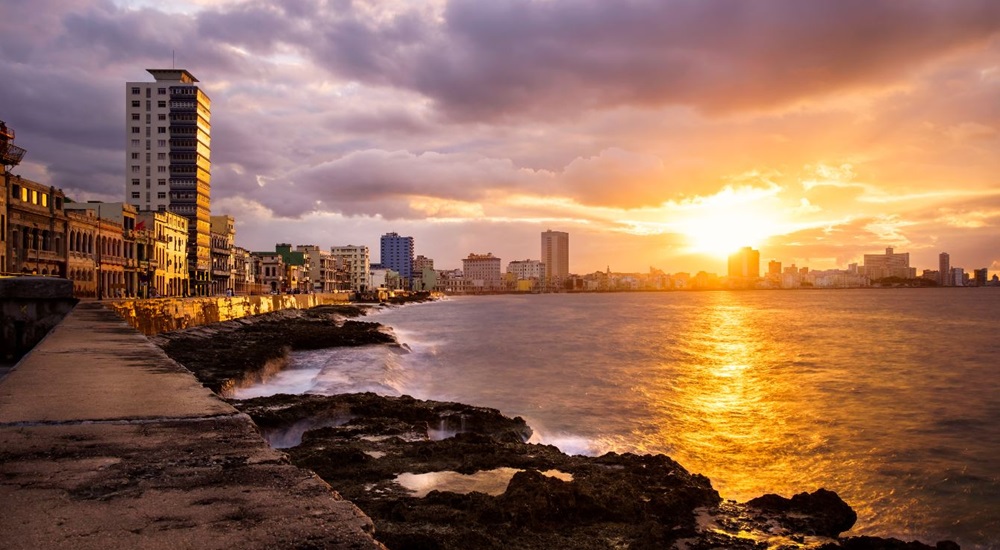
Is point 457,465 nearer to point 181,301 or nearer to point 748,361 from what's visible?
point 181,301

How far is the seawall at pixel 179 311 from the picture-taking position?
103 feet

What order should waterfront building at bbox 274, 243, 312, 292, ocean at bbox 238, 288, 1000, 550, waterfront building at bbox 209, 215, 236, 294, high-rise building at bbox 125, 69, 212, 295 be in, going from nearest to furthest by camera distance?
ocean at bbox 238, 288, 1000, 550
waterfront building at bbox 209, 215, 236, 294
high-rise building at bbox 125, 69, 212, 295
waterfront building at bbox 274, 243, 312, 292

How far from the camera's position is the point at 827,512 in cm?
1054

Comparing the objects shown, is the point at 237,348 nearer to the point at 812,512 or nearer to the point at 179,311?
the point at 179,311

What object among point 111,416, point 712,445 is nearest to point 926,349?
point 712,445

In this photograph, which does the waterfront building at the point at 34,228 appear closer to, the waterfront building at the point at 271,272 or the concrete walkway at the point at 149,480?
the concrete walkway at the point at 149,480

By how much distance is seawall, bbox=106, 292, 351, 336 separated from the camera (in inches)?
1232

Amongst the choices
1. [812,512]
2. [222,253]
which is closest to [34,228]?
[812,512]

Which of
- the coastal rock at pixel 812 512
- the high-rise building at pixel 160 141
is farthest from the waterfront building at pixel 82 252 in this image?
the high-rise building at pixel 160 141

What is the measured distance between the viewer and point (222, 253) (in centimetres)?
12181

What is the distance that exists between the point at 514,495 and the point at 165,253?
8931 centimetres

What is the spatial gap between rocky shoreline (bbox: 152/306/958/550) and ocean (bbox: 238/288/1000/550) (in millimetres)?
2500

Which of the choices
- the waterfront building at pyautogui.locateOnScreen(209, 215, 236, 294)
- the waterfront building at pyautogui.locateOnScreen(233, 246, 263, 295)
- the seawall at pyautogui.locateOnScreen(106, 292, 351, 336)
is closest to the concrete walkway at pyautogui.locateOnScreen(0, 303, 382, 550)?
the seawall at pyautogui.locateOnScreen(106, 292, 351, 336)

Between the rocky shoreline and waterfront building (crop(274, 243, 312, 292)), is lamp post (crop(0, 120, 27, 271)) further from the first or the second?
waterfront building (crop(274, 243, 312, 292))
